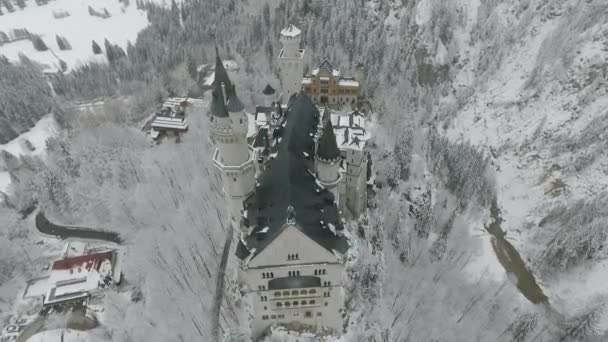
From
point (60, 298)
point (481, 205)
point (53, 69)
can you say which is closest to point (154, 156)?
point (60, 298)

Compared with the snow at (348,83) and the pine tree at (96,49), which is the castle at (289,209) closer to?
Result: the snow at (348,83)

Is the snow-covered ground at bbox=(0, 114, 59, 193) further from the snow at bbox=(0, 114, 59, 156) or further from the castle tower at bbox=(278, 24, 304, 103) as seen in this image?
the castle tower at bbox=(278, 24, 304, 103)

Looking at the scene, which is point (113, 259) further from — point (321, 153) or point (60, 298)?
point (321, 153)

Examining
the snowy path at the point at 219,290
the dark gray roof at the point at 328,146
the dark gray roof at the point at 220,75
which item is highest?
the dark gray roof at the point at 220,75

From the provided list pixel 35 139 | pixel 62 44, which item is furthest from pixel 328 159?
pixel 62 44

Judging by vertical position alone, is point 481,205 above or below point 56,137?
above

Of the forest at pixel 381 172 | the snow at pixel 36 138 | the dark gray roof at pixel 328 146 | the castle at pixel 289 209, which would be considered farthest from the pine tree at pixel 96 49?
the dark gray roof at pixel 328 146
